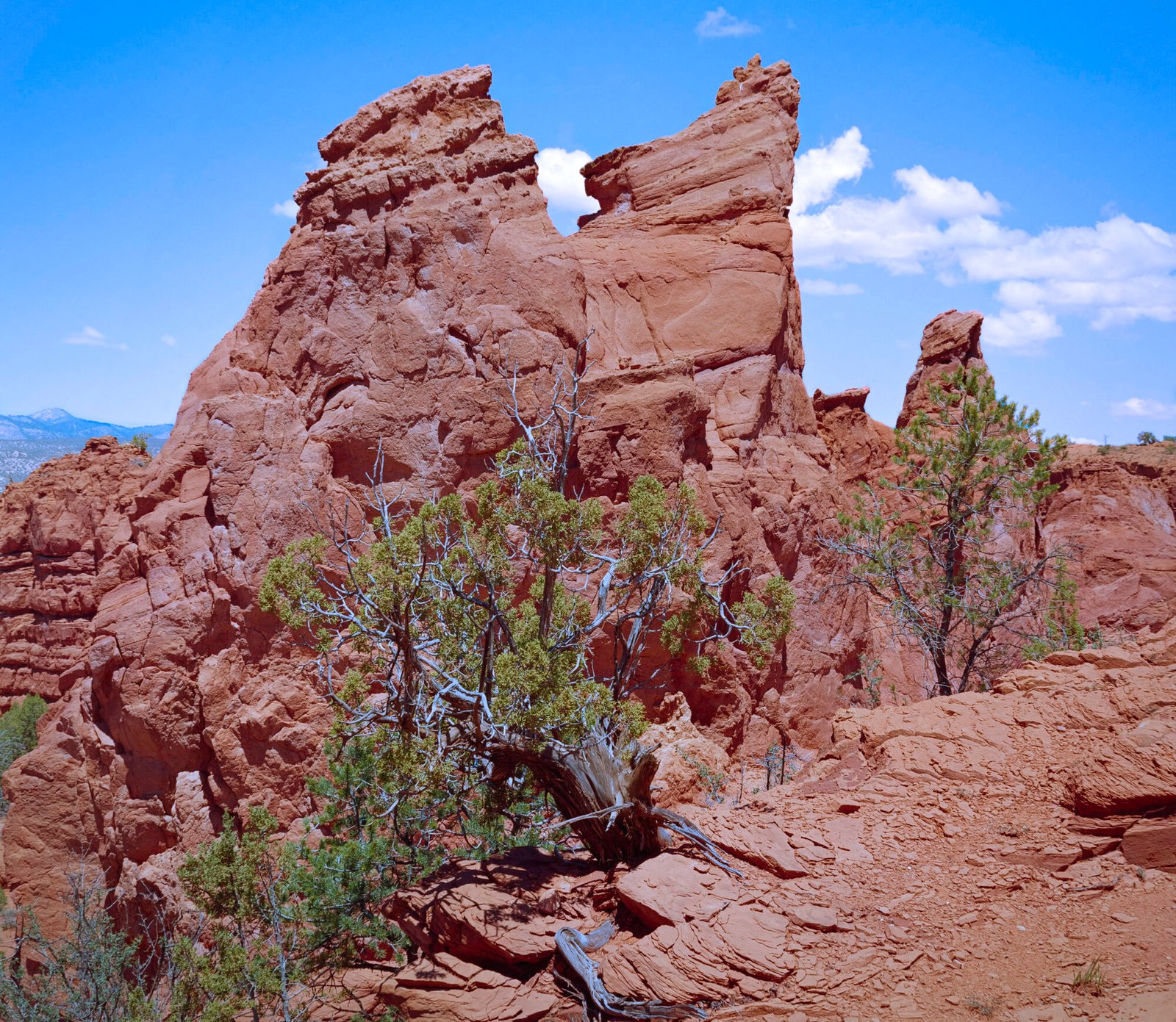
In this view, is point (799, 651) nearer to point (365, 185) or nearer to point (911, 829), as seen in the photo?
point (911, 829)

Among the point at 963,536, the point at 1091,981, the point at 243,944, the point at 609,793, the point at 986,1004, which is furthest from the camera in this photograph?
the point at 963,536

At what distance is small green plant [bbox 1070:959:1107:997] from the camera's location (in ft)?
21.1

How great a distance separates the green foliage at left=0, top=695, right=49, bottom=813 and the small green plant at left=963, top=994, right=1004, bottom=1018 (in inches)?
966

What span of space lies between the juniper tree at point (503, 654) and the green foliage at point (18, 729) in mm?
18019

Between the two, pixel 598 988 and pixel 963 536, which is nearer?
pixel 598 988

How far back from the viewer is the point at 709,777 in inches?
536

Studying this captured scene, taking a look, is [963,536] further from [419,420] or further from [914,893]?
[419,420]

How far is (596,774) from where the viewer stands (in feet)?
32.1

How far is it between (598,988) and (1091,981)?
385 centimetres

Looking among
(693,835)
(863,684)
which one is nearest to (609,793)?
(693,835)

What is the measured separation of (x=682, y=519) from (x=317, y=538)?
15.1 feet

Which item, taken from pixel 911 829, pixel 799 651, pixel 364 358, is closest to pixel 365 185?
pixel 364 358

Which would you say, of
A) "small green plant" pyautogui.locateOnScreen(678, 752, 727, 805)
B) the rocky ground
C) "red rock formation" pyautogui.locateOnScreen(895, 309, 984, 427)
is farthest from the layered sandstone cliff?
"red rock formation" pyautogui.locateOnScreen(895, 309, 984, 427)

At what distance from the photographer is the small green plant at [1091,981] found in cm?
643
